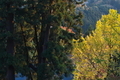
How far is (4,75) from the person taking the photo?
12406mm

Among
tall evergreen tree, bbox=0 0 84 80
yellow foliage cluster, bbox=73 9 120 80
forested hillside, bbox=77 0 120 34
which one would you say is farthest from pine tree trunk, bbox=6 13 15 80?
forested hillside, bbox=77 0 120 34

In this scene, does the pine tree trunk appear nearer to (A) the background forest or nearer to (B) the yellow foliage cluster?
(A) the background forest

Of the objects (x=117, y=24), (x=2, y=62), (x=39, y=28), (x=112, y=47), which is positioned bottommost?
(x=2, y=62)

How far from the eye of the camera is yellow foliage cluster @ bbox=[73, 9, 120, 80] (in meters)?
9.46

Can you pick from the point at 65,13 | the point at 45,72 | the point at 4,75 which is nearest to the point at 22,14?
the point at 65,13

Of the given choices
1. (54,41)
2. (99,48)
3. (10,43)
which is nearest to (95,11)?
(99,48)

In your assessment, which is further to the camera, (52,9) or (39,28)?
(39,28)

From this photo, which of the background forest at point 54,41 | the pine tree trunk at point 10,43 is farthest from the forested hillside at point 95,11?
the pine tree trunk at point 10,43

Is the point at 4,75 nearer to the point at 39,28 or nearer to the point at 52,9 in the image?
the point at 39,28

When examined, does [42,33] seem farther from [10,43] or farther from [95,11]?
[95,11]

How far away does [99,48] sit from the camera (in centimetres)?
1123

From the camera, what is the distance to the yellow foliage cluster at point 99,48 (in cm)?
946

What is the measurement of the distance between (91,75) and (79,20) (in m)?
3.90

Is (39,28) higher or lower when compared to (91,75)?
higher
